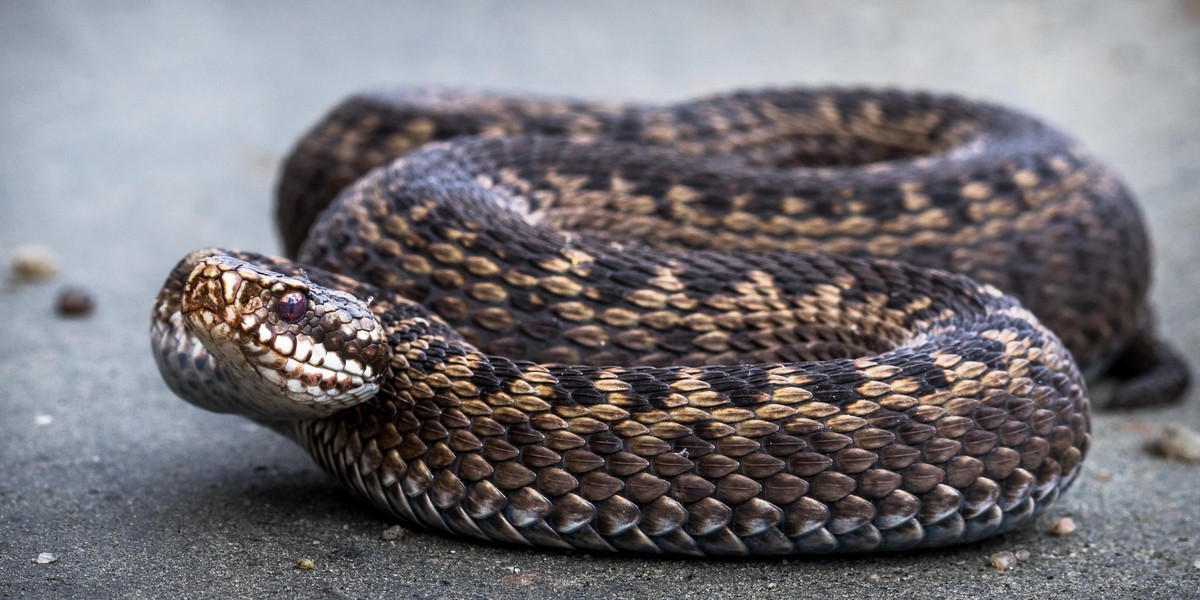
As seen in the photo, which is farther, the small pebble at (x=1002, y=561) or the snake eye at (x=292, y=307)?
the small pebble at (x=1002, y=561)

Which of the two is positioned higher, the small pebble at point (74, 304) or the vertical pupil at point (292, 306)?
the vertical pupil at point (292, 306)

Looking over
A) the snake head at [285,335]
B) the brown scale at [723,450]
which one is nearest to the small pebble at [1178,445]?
the brown scale at [723,450]

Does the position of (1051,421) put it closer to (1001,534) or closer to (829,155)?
(1001,534)

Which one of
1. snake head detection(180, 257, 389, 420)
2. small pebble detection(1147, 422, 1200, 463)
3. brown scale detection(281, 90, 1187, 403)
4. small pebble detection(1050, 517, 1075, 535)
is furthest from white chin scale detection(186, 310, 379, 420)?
small pebble detection(1147, 422, 1200, 463)

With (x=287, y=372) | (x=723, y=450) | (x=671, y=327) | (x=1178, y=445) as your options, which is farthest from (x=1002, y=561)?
(x=287, y=372)

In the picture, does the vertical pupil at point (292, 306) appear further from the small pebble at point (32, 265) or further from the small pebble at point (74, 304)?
the small pebble at point (32, 265)

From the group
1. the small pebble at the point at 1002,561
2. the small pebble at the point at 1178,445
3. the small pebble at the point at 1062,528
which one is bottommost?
the small pebble at the point at 1178,445
